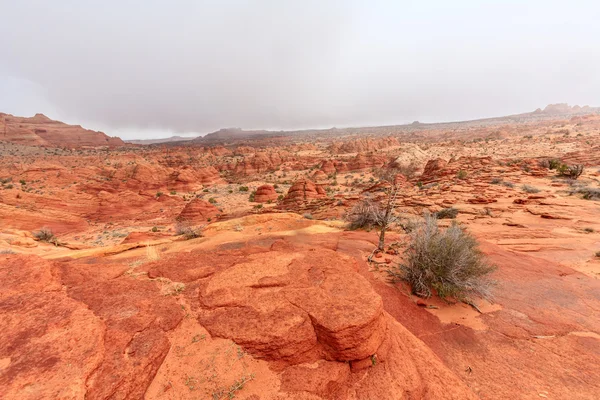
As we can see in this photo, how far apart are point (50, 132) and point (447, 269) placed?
134 meters

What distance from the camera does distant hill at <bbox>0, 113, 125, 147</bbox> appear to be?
76938 mm

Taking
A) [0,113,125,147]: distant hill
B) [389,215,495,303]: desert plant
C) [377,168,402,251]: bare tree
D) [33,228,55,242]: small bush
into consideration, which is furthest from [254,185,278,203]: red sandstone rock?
[0,113,125,147]: distant hill

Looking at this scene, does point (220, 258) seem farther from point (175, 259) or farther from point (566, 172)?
point (566, 172)

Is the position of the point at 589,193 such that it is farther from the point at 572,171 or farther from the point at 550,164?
the point at 550,164

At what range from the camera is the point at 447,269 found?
512 cm

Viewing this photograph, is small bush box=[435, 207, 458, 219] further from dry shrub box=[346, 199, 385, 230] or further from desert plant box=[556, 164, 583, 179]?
desert plant box=[556, 164, 583, 179]

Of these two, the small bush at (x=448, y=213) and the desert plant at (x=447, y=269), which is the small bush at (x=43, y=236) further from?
the small bush at (x=448, y=213)

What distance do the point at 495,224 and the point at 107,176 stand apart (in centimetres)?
4097

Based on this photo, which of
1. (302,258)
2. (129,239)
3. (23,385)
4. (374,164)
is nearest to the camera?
(23,385)

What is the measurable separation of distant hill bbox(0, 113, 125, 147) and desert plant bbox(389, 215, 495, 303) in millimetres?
108658

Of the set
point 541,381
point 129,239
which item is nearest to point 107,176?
point 129,239

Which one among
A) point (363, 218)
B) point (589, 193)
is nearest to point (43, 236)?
point (363, 218)

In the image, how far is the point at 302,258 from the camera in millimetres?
4750

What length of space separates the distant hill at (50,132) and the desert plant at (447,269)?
10866cm
